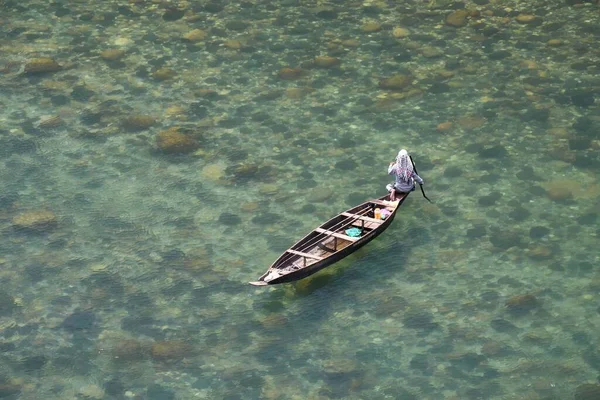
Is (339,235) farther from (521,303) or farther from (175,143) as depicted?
(175,143)

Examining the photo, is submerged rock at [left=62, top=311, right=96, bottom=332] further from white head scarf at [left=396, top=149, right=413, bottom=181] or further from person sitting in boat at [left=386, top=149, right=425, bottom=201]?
white head scarf at [left=396, top=149, right=413, bottom=181]

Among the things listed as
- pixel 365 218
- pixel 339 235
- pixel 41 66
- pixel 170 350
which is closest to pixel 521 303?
pixel 365 218

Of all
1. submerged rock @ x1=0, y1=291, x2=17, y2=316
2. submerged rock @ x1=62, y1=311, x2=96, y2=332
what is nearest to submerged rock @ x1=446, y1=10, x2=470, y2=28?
submerged rock @ x1=62, y1=311, x2=96, y2=332

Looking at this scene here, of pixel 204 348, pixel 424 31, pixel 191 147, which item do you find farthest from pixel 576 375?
pixel 424 31

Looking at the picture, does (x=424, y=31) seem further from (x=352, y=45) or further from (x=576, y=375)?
(x=576, y=375)

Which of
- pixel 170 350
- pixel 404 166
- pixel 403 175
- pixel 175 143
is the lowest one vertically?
pixel 170 350

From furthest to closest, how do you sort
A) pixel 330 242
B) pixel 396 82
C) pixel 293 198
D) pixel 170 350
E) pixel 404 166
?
1. pixel 396 82
2. pixel 293 198
3. pixel 404 166
4. pixel 330 242
5. pixel 170 350
